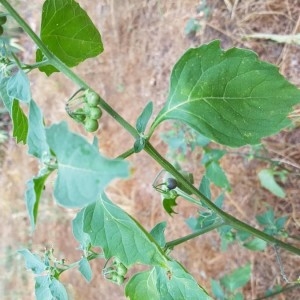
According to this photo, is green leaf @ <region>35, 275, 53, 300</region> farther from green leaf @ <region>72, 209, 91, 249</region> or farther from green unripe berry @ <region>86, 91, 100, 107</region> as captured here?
green unripe berry @ <region>86, 91, 100, 107</region>

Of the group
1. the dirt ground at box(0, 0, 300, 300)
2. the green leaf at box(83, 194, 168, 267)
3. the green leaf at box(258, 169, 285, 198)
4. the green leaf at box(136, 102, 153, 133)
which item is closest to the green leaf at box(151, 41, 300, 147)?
the green leaf at box(136, 102, 153, 133)

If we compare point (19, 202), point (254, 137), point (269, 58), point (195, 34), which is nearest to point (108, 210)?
point (254, 137)

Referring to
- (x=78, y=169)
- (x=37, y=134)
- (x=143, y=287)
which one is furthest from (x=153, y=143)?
(x=78, y=169)

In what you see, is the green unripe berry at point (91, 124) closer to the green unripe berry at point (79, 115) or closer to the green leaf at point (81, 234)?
the green unripe berry at point (79, 115)

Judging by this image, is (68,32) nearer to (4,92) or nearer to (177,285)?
(4,92)

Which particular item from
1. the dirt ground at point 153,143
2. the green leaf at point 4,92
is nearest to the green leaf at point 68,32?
the green leaf at point 4,92

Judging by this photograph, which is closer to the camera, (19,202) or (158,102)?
(158,102)

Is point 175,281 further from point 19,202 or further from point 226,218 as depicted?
point 19,202
